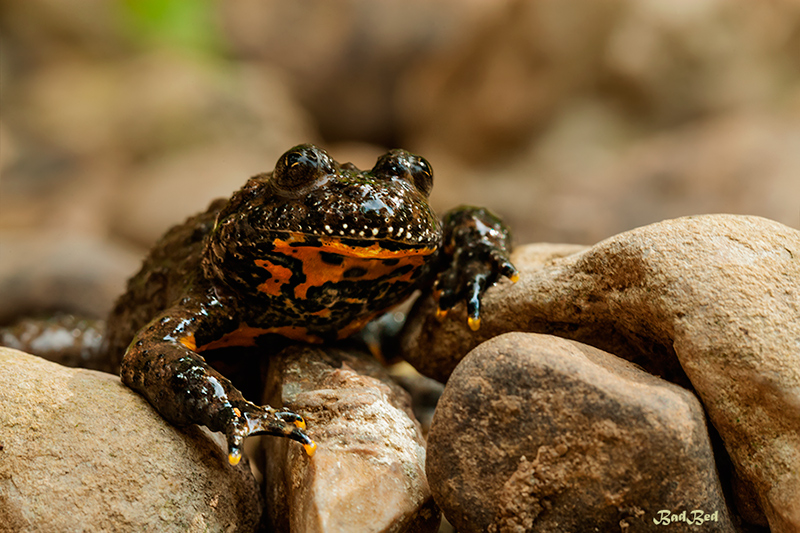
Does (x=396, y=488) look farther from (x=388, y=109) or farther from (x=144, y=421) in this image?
(x=388, y=109)

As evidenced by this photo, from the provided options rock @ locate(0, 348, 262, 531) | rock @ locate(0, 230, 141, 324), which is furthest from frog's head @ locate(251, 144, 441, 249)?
rock @ locate(0, 230, 141, 324)

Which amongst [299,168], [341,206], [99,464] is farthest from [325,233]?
[99,464]

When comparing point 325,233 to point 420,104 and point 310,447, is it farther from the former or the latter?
point 420,104

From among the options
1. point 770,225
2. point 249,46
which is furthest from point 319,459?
point 249,46

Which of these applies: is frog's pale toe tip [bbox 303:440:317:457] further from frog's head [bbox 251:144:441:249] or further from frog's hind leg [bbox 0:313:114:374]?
frog's hind leg [bbox 0:313:114:374]

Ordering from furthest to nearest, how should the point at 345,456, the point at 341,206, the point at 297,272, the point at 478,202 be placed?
the point at 478,202 → the point at 297,272 → the point at 341,206 → the point at 345,456

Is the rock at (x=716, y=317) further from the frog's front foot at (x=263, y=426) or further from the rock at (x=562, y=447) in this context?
the frog's front foot at (x=263, y=426)
